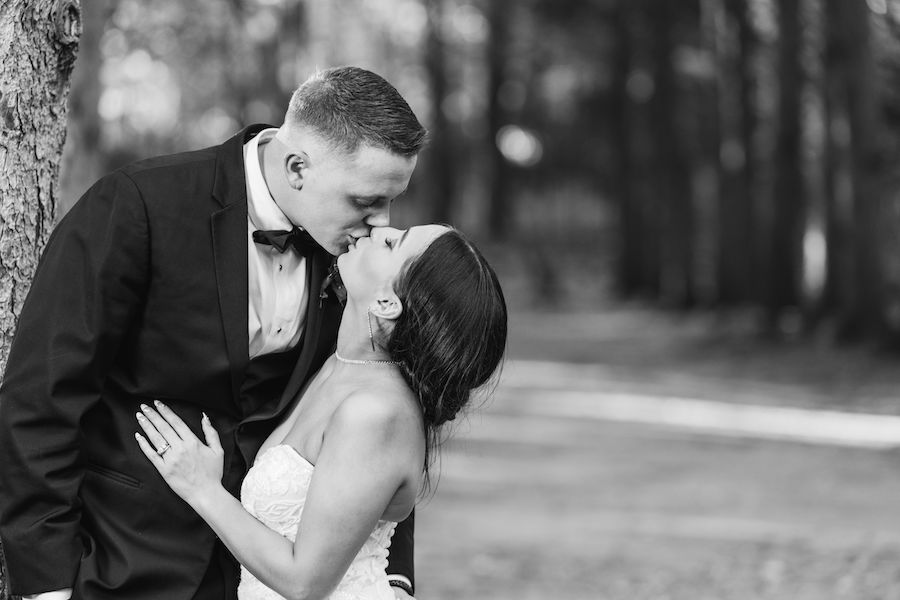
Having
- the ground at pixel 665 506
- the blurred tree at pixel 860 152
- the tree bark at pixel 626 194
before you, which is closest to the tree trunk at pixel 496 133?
A: the tree bark at pixel 626 194

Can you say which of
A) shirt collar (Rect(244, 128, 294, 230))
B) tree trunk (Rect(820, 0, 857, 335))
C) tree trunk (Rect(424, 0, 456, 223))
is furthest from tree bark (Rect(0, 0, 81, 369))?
tree trunk (Rect(424, 0, 456, 223))

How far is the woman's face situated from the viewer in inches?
119

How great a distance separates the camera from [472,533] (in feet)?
28.0

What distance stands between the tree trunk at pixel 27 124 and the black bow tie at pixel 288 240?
28.8 inches

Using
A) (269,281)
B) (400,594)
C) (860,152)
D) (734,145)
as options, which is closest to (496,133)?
(734,145)

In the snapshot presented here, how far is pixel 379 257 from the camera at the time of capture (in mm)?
3033

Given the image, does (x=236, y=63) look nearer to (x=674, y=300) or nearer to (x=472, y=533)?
(x=674, y=300)

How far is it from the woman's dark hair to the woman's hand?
1.75ft

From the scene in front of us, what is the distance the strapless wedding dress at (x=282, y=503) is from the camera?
2975 mm

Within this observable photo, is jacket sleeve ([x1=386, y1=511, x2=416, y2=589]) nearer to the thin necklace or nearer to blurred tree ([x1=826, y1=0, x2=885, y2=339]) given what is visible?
the thin necklace

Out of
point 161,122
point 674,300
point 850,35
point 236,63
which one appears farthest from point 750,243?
point 161,122

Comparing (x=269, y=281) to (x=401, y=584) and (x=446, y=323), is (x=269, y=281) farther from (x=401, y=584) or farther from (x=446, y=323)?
(x=401, y=584)

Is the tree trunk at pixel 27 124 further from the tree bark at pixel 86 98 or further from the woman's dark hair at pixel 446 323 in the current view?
the tree bark at pixel 86 98

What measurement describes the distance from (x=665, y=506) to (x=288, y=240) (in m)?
6.73
